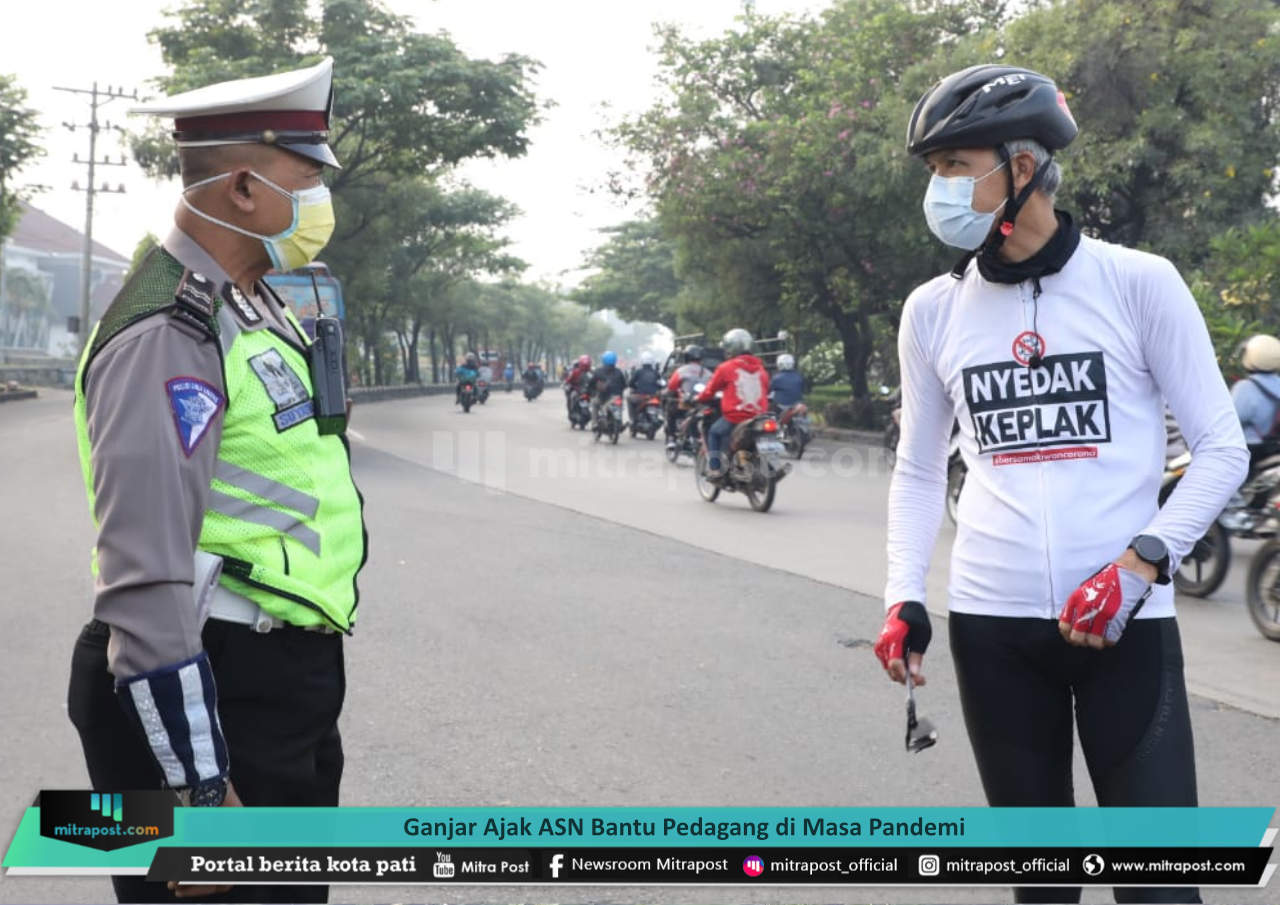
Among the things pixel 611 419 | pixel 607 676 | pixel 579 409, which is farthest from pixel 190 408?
pixel 579 409

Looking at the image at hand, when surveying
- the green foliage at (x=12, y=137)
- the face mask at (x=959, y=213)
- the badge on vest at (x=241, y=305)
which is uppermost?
the green foliage at (x=12, y=137)

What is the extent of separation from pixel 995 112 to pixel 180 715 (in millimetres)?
1574

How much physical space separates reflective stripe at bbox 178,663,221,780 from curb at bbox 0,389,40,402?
34.2 metres

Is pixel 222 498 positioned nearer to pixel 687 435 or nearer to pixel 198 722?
pixel 198 722

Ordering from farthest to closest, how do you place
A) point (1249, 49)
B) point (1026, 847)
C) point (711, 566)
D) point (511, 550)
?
point (1249, 49) < point (511, 550) < point (711, 566) < point (1026, 847)

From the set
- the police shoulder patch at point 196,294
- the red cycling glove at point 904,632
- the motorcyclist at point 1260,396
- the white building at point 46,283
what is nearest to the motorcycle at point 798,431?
the motorcyclist at point 1260,396

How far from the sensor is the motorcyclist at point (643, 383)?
22781 mm

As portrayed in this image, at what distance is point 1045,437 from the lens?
223 cm

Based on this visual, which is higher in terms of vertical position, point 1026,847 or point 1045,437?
point 1045,437

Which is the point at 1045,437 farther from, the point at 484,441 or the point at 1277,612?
the point at 484,441

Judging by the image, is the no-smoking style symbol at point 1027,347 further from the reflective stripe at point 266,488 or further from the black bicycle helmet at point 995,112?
the reflective stripe at point 266,488

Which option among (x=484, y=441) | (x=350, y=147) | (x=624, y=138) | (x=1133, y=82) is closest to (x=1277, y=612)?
(x=1133, y=82)

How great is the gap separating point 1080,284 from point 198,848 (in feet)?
5.34
